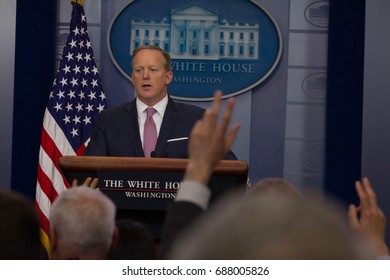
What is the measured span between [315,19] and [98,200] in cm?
399

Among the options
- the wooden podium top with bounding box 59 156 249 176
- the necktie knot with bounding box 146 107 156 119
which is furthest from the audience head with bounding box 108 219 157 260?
the necktie knot with bounding box 146 107 156 119

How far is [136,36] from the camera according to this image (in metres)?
5.23

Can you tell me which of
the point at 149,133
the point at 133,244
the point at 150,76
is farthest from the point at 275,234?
the point at 150,76

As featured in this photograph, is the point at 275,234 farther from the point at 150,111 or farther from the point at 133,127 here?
the point at 150,111

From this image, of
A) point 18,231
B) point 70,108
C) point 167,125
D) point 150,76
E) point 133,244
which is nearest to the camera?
point 18,231

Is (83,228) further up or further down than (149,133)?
further down

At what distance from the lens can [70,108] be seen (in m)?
5.03

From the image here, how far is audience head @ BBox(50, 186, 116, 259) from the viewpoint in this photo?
1.50m

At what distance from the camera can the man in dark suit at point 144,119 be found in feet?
10.4

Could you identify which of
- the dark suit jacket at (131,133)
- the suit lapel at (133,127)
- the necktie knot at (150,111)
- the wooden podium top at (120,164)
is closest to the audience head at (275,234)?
Result: the wooden podium top at (120,164)

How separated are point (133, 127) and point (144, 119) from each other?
0.51 ft

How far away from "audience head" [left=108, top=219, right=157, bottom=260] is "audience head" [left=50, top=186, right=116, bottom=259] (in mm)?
164

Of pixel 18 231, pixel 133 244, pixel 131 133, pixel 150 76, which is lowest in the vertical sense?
pixel 133 244

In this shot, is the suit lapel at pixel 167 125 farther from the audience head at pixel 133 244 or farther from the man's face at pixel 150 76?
the audience head at pixel 133 244
